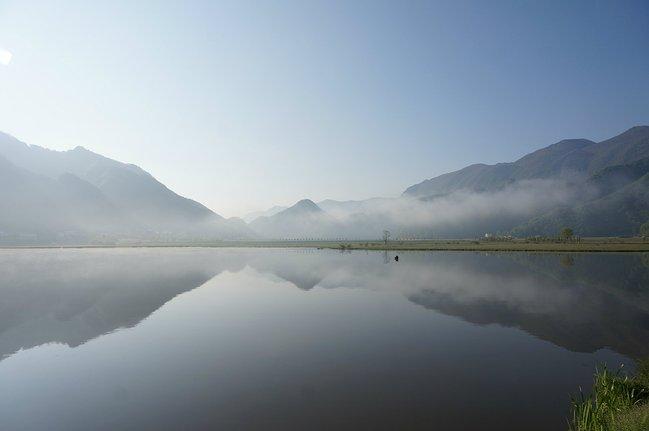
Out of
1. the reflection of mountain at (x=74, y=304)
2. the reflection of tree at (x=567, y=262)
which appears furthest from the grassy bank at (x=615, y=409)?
the reflection of tree at (x=567, y=262)

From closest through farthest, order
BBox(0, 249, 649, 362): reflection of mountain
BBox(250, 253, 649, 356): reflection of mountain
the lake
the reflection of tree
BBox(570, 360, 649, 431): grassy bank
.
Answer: BBox(570, 360, 649, 431): grassy bank → the lake → BBox(250, 253, 649, 356): reflection of mountain → BBox(0, 249, 649, 362): reflection of mountain → the reflection of tree

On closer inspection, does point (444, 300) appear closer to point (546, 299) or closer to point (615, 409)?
point (546, 299)

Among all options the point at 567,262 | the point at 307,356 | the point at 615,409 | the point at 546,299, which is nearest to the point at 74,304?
the point at 307,356

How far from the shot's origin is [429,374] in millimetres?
22000

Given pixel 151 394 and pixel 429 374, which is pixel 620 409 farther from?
pixel 151 394

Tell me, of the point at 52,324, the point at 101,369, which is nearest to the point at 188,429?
the point at 101,369

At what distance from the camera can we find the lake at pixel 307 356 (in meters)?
17.0

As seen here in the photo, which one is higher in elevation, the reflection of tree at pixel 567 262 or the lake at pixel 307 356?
the lake at pixel 307 356

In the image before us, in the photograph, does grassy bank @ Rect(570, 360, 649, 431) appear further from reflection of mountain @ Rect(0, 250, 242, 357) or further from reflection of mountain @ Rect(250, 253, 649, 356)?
reflection of mountain @ Rect(0, 250, 242, 357)

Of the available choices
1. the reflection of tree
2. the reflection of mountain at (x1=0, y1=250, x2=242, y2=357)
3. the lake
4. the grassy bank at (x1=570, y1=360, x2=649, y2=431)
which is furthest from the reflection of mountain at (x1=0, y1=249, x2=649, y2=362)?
the reflection of tree

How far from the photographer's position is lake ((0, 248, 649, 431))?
17.0 metres

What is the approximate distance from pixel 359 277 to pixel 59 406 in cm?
5620

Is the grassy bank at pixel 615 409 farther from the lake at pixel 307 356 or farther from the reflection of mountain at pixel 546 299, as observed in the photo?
the reflection of mountain at pixel 546 299

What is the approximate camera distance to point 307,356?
82.9ft
